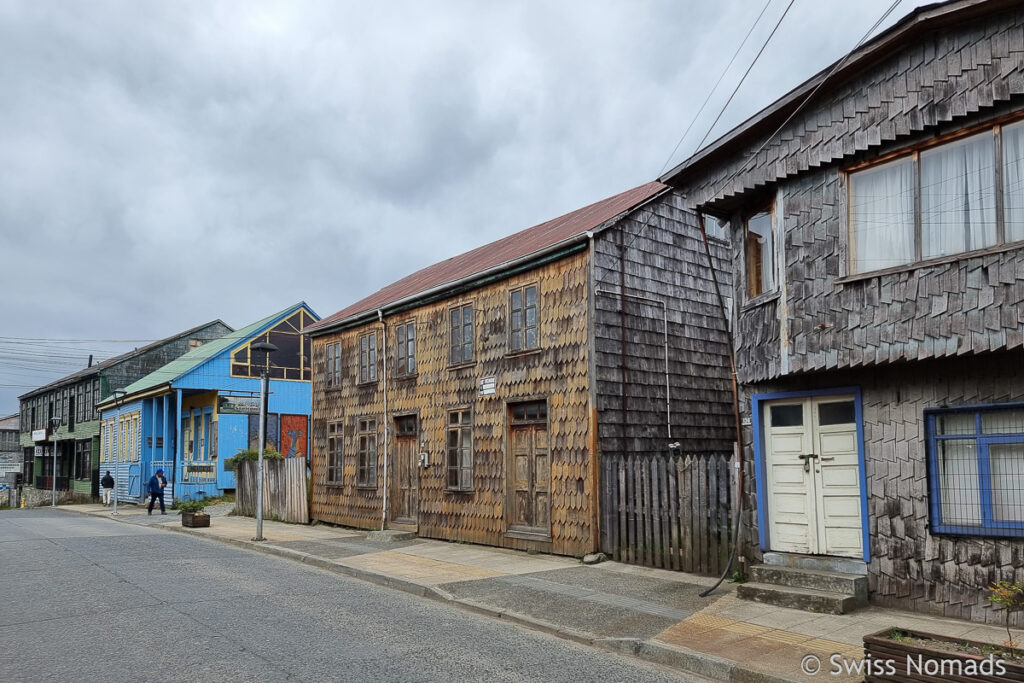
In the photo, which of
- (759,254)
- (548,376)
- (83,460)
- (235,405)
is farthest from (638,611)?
(83,460)

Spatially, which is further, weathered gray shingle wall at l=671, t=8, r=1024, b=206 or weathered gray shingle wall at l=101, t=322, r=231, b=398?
weathered gray shingle wall at l=101, t=322, r=231, b=398

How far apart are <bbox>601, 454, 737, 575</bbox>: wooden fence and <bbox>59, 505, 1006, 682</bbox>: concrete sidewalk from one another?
0.28 meters

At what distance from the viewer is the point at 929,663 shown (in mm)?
5523

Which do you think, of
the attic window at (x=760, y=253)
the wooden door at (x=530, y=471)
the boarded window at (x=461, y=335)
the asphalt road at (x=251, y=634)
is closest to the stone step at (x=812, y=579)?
the asphalt road at (x=251, y=634)

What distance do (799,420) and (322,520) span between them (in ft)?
49.6

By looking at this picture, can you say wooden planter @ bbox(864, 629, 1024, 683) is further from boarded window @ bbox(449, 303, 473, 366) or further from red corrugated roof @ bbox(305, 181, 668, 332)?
boarded window @ bbox(449, 303, 473, 366)

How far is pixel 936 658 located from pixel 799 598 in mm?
3494

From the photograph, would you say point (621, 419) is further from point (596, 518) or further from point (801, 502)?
point (801, 502)

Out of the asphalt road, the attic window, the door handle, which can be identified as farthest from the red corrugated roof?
the asphalt road

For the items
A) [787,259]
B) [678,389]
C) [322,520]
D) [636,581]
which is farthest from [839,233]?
[322,520]

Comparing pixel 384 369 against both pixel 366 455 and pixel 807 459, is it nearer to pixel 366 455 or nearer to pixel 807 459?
pixel 366 455

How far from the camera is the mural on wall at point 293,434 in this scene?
34.8 m

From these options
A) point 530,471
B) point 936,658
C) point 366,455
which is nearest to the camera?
point 936,658

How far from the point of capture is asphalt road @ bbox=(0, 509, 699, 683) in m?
6.77
